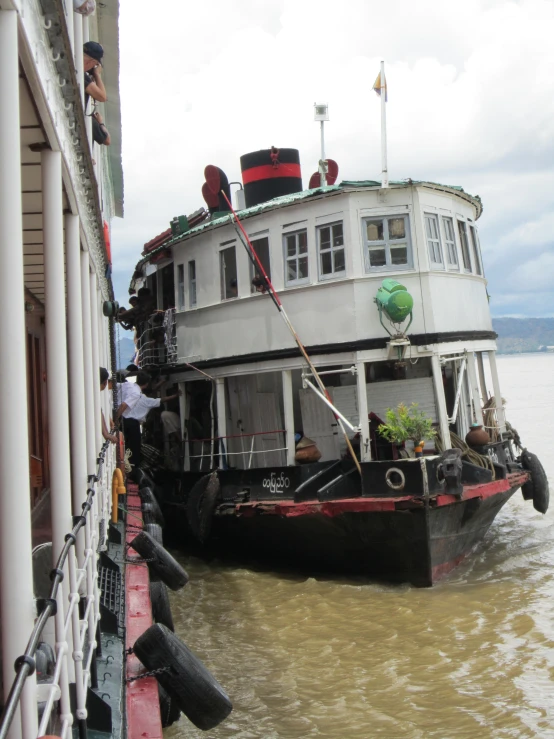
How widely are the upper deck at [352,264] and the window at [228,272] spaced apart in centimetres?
5

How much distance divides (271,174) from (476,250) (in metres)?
4.20

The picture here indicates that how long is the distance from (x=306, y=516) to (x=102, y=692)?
680 cm

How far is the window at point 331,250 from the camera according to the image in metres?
12.3

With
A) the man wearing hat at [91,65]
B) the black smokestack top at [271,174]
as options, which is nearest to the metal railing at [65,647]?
the man wearing hat at [91,65]

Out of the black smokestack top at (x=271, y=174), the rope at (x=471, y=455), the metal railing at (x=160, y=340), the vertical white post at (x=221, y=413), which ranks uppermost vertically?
the black smokestack top at (x=271, y=174)

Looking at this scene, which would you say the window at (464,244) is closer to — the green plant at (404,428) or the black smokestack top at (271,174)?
the green plant at (404,428)

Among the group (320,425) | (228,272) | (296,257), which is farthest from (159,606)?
(228,272)

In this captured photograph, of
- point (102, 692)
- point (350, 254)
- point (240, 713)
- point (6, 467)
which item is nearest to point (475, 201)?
point (350, 254)

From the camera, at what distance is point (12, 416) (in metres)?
2.61

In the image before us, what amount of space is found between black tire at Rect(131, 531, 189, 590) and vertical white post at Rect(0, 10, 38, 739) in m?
5.98

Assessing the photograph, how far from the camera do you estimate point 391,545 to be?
1112cm

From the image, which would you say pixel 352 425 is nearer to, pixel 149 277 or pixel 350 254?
pixel 350 254

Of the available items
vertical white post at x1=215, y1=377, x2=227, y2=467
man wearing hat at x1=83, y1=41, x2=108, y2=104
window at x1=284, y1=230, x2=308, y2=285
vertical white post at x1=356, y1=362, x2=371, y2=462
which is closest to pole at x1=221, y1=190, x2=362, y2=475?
vertical white post at x1=356, y1=362, x2=371, y2=462

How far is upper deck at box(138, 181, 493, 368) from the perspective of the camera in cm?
1210
